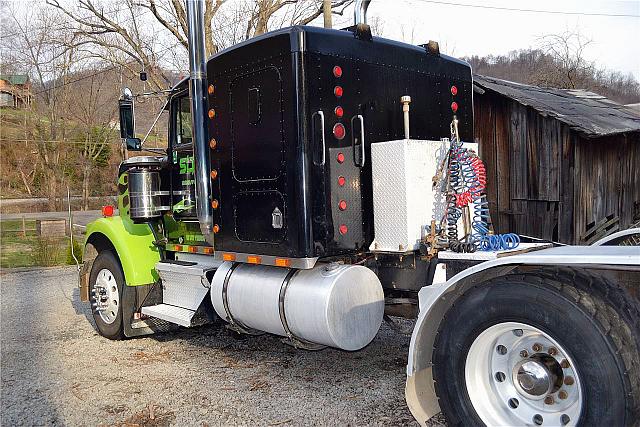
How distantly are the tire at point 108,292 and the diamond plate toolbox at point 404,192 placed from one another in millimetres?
3439

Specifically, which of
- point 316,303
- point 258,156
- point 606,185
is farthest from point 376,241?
point 606,185

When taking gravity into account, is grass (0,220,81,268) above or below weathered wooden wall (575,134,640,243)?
below

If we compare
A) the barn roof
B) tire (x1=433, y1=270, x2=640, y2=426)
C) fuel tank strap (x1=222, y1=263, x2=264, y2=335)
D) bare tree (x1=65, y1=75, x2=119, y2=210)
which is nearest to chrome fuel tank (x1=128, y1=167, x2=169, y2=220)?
fuel tank strap (x1=222, y1=263, x2=264, y2=335)

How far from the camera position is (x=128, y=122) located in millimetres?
6527

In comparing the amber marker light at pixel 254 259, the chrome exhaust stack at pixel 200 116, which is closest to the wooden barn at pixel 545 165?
the chrome exhaust stack at pixel 200 116

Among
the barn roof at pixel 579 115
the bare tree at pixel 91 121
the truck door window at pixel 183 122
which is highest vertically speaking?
the bare tree at pixel 91 121

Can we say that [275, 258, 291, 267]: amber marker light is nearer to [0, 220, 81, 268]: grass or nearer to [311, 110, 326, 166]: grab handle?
[311, 110, 326, 166]: grab handle

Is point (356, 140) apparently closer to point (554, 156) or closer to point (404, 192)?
point (404, 192)

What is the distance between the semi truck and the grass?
10878 millimetres

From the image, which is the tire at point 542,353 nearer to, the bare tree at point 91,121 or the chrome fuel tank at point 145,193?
the chrome fuel tank at point 145,193

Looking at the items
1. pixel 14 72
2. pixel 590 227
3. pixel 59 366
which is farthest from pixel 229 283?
pixel 14 72

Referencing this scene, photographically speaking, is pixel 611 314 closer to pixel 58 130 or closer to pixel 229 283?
pixel 229 283

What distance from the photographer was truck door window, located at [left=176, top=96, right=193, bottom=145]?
639 cm

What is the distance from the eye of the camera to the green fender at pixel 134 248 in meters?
6.66
